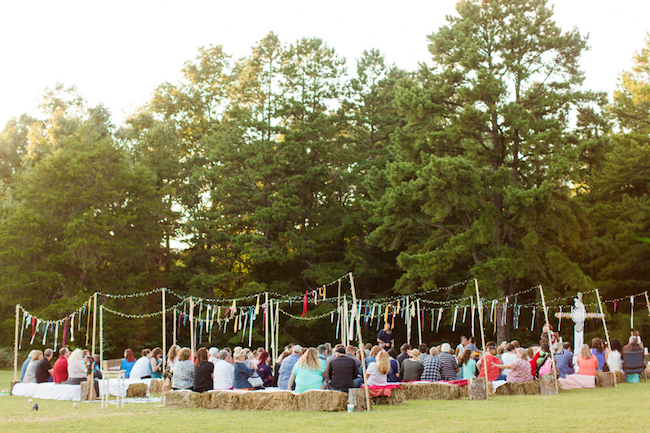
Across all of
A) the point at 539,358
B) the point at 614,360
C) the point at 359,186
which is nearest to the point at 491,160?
the point at 359,186

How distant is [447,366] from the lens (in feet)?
41.8

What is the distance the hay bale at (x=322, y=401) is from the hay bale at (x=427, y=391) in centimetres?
221

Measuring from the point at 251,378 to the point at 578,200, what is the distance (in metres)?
19.2

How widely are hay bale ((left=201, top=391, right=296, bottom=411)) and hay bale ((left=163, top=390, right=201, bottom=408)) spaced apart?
0.17 metres

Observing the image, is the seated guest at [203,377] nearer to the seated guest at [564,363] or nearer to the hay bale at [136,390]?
the hay bale at [136,390]

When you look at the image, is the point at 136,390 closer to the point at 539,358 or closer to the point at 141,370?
the point at 141,370

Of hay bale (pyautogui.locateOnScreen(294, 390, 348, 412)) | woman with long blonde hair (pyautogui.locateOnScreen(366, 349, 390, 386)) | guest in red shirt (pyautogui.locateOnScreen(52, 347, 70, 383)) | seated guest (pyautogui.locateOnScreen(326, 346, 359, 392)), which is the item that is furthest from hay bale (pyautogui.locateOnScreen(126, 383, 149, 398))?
woman with long blonde hair (pyautogui.locateOnScreen(366, 349, 390, 386))

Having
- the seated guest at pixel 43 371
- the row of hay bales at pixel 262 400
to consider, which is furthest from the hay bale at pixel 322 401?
the seated guest at pixel 43 371

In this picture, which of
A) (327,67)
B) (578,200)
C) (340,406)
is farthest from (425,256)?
(340,406)

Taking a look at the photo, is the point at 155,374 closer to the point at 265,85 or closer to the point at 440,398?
the point at 440,398

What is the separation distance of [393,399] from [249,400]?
240cm

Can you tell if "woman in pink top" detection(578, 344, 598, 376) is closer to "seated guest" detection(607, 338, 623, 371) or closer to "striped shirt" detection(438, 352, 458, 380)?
"seated guest" detection(607, 338, 623, 371)

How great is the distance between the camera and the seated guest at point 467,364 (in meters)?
13.3

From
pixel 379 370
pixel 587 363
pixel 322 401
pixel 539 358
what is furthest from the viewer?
pixel 587 363
